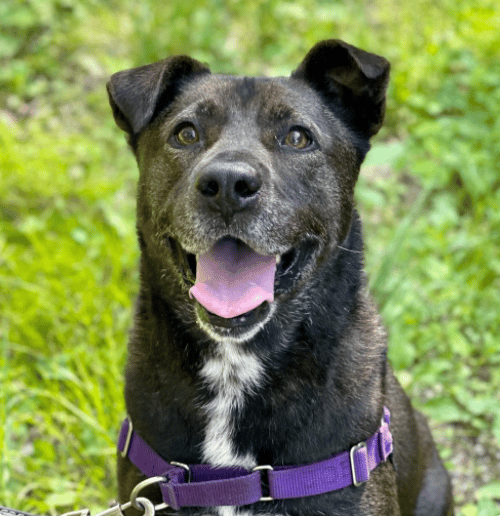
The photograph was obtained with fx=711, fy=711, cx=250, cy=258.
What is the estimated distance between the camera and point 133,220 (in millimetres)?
4426

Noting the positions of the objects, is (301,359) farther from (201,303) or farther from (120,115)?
(120,115)

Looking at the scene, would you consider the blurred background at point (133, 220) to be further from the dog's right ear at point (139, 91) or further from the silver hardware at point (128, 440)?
the dog's right ear at point (139, 91)

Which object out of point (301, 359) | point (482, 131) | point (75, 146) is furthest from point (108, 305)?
point (482, 131)

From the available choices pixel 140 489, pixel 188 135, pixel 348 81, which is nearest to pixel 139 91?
pixel 188 135

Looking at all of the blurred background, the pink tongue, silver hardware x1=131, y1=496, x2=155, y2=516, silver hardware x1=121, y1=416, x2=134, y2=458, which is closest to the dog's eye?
the pink tongue

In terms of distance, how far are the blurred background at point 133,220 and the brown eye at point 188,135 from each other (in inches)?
54.9

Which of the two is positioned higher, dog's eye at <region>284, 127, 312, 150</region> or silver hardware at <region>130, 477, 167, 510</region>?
dog's eye at <region>284, 127, 312, 150</region>

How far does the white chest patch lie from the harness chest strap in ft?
0.13

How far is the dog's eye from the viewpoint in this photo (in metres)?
2.44

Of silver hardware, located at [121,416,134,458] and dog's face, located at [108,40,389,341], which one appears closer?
dog's face, located at [108,40,389,341]

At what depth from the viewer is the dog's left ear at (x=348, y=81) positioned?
2.46 m

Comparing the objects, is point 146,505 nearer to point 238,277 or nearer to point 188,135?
point 238,277

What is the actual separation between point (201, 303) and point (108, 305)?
5.89ft

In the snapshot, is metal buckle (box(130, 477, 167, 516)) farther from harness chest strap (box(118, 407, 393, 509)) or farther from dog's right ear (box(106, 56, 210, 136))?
dog's right ear (box(106, 56, 210, 136))
